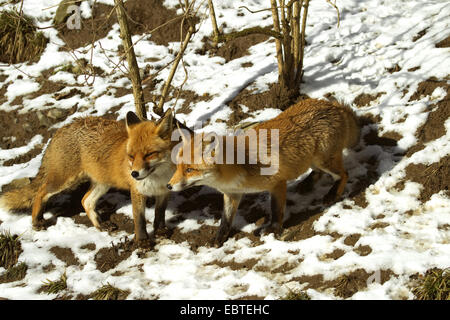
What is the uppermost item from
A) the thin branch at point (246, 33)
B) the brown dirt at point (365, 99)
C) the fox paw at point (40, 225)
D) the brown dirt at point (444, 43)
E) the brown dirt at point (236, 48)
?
the thin branch at point (246, 33)

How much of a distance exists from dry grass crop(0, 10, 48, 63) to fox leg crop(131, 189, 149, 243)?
4.87m

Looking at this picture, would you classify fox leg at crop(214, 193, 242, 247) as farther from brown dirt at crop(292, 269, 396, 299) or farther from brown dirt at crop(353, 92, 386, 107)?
brown dirt at crop(353, 92, 386, 107)

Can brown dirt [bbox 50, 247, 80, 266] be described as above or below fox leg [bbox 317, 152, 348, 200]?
below

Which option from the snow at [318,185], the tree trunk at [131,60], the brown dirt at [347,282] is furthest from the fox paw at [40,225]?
the brown dirt at [347,282]

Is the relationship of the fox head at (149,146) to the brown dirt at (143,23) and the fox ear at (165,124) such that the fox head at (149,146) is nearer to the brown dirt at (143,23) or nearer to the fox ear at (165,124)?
the fox ear at (165,124)

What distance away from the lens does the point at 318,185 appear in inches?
186

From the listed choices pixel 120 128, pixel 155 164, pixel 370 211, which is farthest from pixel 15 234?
pixel 370 211

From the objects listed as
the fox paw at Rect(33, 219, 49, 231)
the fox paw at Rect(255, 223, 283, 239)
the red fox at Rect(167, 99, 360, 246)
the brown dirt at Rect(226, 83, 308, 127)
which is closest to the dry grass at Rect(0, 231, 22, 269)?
the fox paw at Rect(33, 219, 49, 231)

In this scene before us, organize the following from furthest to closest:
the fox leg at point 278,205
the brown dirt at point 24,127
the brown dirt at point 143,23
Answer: the brown dirt at point 143,23, the brown dirt at point 24,127, the fox leg at point 278,205

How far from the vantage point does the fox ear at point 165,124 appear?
153 inches

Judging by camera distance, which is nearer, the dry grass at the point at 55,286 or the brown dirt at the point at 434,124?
the dry grass at the point at 55,286

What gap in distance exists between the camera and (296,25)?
201 inches

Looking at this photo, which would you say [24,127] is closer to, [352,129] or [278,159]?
[278,159]

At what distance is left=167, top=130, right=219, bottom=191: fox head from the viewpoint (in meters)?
3.60
